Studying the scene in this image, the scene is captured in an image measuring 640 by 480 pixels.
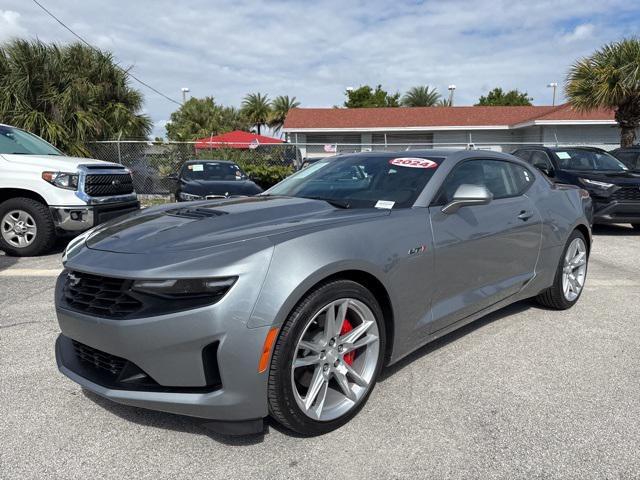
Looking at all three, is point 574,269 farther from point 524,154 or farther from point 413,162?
point 524,154

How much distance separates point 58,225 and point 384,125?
21767mm

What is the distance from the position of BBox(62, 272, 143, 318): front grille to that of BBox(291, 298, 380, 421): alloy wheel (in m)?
0.80

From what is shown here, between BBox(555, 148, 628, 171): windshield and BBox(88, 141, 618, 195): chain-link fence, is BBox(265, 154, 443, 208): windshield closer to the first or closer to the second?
BBox(555, 148, 628, 171): windshield

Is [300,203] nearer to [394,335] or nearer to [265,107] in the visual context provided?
[394,335]

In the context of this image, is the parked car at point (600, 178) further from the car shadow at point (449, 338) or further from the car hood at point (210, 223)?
the car hood at point (210, 223)

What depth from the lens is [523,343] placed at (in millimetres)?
3656

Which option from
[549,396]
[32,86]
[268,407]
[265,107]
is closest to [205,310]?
[268,407]

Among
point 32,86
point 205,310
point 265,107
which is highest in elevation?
point 265,107

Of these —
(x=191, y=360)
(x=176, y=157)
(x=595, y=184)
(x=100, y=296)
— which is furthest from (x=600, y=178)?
(x=176, y=157)

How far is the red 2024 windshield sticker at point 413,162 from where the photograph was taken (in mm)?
3389

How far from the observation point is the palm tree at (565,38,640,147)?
1433 centimetres

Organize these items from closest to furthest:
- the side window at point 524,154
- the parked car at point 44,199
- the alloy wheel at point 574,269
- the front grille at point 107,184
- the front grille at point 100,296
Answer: the front grille at point 100,296, the alloy wheel at point 574,269, the parked car at point 44,199, the front grille at point 107,184, the side window at point 524,154

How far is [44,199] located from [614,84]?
15605 millimetres

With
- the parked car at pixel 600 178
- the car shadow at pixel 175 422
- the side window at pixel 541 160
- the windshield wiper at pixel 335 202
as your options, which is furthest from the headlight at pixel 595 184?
the car shadow at pixel 175 422
